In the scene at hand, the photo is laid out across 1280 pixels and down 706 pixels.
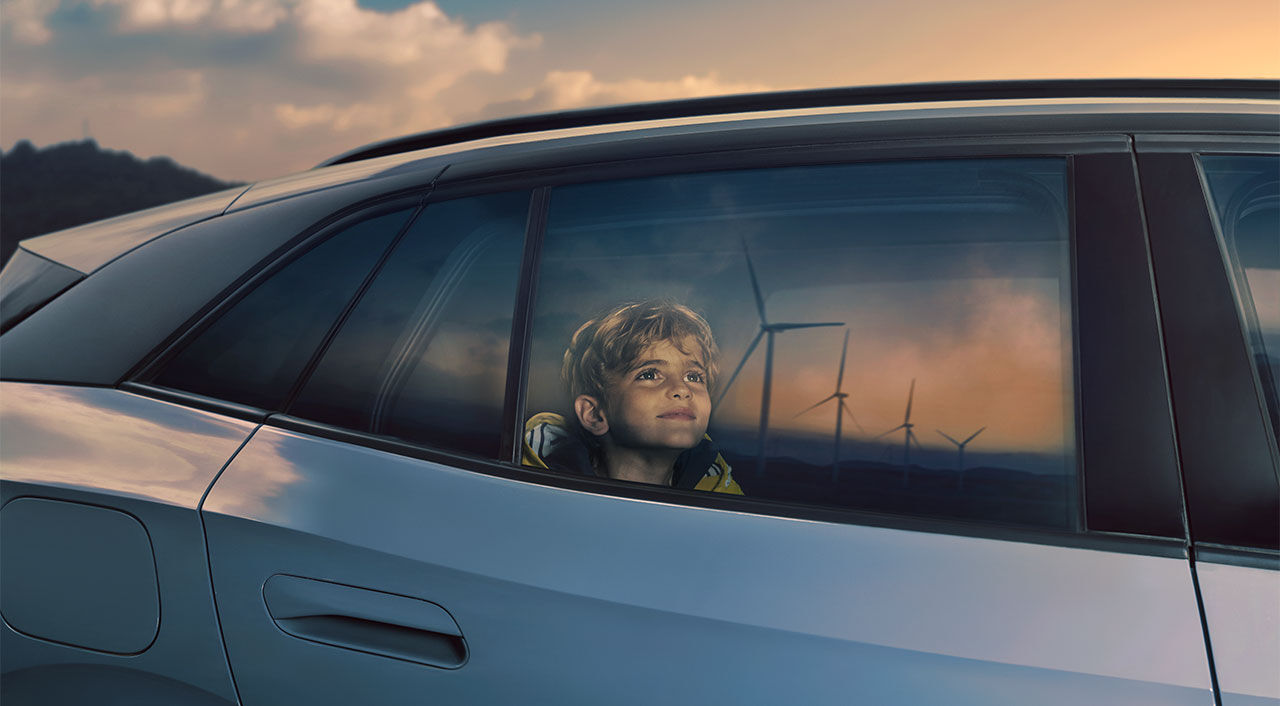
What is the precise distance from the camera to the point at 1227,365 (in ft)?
3.78

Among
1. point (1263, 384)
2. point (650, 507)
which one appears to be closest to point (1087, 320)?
point (1263, 384)

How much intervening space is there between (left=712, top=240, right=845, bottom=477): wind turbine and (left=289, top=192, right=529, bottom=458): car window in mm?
358

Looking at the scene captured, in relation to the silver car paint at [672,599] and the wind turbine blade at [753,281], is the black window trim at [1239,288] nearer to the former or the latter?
the silver car paint at [672,599]

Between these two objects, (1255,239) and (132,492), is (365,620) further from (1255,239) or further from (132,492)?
(1255,239)

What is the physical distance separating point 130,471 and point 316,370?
321 millimetres

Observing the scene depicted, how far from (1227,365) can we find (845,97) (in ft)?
2.72

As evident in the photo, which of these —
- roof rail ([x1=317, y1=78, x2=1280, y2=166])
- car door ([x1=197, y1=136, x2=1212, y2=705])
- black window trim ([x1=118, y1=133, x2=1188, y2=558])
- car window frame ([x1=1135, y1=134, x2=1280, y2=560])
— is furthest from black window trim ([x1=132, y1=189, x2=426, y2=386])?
car window frame ([x1=1135, y1=134, x2=1280, y2=560])

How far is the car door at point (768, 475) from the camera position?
111 cm

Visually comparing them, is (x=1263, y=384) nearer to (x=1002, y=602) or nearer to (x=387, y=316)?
(x=1002, y=602)

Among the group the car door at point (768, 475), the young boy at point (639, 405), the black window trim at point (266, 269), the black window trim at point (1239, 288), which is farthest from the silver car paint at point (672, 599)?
the black window trim at point (266, 269)

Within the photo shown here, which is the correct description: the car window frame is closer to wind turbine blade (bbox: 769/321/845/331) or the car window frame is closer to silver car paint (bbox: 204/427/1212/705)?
silver car paint (bbox: 204/427/1212/705)

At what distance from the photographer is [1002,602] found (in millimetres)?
1104

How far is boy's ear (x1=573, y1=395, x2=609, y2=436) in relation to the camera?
144 cm

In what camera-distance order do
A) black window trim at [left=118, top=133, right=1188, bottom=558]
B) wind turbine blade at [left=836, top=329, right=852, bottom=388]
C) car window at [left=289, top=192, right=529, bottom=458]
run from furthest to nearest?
1. car window at [left=289, top=192, right=529, bottom=458]
2. wind turbine blade at [left=836, top=329, right=852, bottom=388]
3. black window trim at [left=118, top=133, right=1188, bottom=558]
